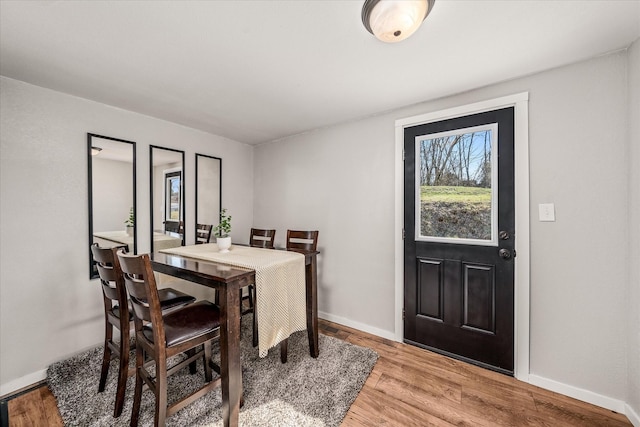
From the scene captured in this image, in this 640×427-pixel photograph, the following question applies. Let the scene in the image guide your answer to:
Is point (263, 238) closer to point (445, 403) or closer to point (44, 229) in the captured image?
point (44, 229)


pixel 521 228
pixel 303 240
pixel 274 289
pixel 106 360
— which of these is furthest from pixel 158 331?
pixel 521 228

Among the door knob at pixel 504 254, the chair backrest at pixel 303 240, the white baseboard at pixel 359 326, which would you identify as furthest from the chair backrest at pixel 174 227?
the door knob at pixel 504 254

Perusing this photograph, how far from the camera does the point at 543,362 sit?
1877 mm

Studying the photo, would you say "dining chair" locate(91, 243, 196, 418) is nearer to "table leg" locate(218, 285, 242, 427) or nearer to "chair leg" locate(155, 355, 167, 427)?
"chair leg" locate(155, 355, 167, 427)

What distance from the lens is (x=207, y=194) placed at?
327 cm

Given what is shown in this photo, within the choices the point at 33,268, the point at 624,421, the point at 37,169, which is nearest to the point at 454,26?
the point at 624,421

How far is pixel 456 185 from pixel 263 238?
2.10m

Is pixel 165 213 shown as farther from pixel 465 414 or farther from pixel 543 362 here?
pixel 543 362

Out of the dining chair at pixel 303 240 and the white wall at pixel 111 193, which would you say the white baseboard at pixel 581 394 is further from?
the white wall at pixel 111 193

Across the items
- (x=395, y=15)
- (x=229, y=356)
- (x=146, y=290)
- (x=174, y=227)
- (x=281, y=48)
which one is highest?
(x=281, y=48)

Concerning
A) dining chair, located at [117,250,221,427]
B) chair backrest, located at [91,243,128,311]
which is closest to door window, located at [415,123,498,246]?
dining chair, located at [117,250,221,427]

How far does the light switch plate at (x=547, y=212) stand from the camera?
183 centimetres

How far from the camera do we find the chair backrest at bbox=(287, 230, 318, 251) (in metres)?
2.67

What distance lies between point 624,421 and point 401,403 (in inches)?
52.7
